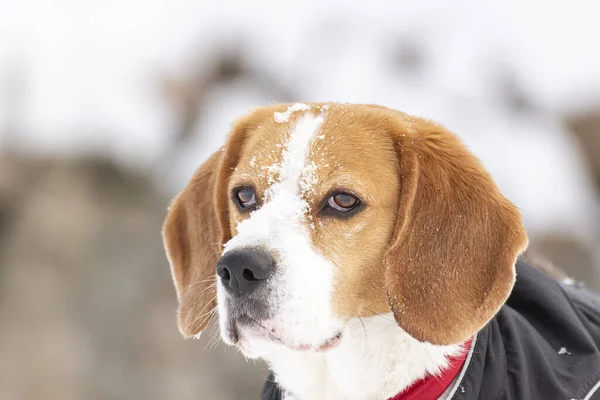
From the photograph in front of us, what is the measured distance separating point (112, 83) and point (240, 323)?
7.33 m

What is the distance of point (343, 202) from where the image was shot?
9.55 feet

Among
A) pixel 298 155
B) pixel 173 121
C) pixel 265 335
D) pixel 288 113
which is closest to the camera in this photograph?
pixel 265 335

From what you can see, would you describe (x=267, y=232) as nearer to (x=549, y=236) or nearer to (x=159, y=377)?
(x=159, y=377)

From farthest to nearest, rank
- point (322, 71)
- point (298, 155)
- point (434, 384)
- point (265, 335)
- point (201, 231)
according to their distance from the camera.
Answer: point (322, 71)
point (201, 231)
point (298, 155)
point (434, 384)
point (265, 335)

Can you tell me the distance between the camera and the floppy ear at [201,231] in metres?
3.37

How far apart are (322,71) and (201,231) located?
6.63 m

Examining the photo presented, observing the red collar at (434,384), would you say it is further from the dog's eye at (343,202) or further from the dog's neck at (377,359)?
the dog's eye at (343,202)

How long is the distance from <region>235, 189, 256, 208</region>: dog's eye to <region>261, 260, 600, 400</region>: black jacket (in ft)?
2.75

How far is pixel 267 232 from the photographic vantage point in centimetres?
277

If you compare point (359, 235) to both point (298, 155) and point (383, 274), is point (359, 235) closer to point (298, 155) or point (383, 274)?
point (383, 274)

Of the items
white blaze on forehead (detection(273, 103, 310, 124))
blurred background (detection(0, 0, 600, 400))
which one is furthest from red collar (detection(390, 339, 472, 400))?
blurred background (detection(0, 0, 600, 400))

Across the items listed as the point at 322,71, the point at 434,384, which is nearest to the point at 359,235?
the point at 434,384

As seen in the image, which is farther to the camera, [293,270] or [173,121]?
[173,121]

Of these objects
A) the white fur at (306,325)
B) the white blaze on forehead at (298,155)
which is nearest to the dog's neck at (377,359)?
the white fur at (306,325)
